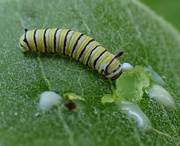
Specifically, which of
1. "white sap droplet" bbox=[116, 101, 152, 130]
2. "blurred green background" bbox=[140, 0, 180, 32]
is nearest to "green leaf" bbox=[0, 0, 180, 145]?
"white sap droplet" bbox=[116, 101, 152, 130]

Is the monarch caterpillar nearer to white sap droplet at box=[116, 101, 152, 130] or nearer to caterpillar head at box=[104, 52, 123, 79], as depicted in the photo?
caterpillar head at box=[104, 52, 123, 79]

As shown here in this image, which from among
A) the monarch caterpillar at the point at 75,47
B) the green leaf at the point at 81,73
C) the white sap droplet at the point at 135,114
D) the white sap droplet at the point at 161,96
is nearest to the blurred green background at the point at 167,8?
the green leaf at the point at 81,73

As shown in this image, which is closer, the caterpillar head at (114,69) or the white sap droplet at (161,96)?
the white sap droplet at (161,96)

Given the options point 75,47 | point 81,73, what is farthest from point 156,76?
point 75,47

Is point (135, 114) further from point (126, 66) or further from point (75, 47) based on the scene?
point (75, 47)

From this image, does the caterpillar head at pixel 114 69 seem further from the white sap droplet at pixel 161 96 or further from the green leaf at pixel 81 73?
the white sap droplet at pixel 161 96

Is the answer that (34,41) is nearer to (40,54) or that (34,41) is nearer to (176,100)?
(40,54)
